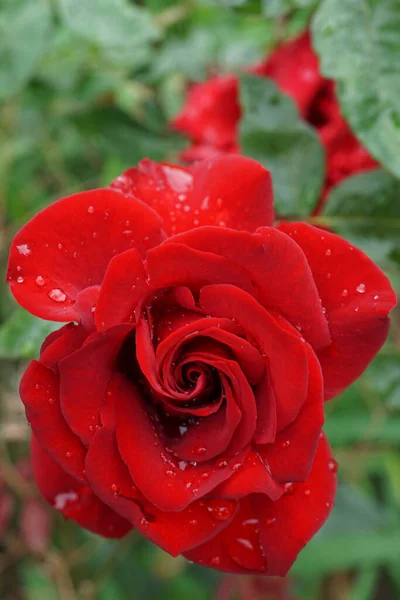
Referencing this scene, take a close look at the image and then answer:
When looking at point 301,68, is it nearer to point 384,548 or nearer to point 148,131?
point 148,131

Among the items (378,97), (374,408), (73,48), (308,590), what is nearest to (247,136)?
(378,97)

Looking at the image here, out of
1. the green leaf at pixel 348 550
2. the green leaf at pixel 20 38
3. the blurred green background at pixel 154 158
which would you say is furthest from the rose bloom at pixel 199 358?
the green leaf at pixel 348 550

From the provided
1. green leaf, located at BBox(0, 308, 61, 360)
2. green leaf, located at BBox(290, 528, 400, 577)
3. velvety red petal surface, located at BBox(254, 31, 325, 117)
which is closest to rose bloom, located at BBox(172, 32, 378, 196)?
velvety red petal surface, located at BBox(254, 31, 325, 117)

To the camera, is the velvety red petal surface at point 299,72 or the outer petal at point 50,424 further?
the velvety red petal surface at point 299,72

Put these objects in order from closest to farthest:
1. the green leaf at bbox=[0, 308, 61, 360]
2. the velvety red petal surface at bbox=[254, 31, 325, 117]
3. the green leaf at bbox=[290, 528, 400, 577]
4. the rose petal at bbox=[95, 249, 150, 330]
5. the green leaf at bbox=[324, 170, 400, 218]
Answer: the rose petal at bbox=[95, 249, 150, 330] < the green leaf at bbox=[0, 308, 61, 360] < the green leaf at bbox=[324, 170, 400, 218] < the velvety red petal surface at bbox=[254, 31, 325, 117] < the green leaf at bbox=[290, 528, 400, 577]

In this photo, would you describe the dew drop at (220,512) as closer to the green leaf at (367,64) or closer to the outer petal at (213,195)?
the outer petal at (213,195)

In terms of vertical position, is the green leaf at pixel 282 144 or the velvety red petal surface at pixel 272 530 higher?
the green leaf at pixel 282 144

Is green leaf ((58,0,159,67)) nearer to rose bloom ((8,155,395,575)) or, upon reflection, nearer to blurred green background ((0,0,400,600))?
blurred green background ((0,0,400,600))

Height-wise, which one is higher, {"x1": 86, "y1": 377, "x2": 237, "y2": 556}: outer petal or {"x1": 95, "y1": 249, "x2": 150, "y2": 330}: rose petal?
{"x1": 95, "y1": 249, "x2": 150, "y2": 330}: rose petal
